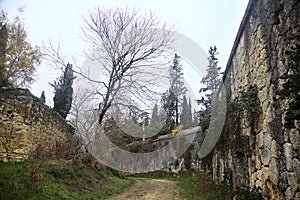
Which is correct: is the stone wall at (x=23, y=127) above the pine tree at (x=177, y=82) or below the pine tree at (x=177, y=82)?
below

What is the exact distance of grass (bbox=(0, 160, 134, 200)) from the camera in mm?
5574

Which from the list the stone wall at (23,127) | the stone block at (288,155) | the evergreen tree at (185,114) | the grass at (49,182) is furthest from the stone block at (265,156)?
the evergreen tree at (185,114)

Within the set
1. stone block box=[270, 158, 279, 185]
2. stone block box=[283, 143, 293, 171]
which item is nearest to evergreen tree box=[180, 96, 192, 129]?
stone block box=[270, 158, 279, 185]

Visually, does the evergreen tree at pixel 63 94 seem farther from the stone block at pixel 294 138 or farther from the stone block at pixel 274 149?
the stone block at pixel 294 138

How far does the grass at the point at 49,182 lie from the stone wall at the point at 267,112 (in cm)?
423

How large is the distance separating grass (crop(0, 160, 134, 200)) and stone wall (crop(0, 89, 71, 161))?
466 mm

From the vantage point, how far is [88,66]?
12922mm

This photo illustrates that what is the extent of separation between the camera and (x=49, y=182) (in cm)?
674

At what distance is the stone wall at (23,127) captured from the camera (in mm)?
7294

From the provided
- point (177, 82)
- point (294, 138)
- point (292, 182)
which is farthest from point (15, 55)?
point (177, 82)

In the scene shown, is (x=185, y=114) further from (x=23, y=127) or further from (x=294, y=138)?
(x=294, y=138)

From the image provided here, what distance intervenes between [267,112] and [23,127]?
270 inches

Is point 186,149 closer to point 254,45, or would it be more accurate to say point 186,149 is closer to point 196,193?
point 196,193

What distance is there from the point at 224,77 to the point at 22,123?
6446 mm
